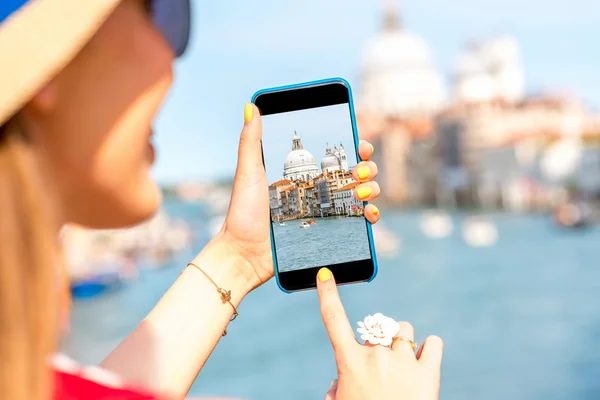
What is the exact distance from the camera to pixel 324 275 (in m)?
0.49

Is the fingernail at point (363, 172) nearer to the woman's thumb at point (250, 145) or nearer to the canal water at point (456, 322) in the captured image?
the woman's thumb at point (250, 145)

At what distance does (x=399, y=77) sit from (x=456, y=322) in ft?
73.7

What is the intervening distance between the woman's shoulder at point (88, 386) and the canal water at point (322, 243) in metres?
0.24

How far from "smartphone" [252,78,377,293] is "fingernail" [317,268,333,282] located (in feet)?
0.12

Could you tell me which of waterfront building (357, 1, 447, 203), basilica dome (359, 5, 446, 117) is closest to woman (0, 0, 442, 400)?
waterfront building (357, 1, 447, 203)

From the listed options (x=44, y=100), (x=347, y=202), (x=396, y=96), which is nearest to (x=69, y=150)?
(x=44, y=100)

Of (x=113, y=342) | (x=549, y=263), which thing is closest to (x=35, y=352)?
(x=113, y=342)

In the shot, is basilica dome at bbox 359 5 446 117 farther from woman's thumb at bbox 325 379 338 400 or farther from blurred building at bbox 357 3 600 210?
woman's thumb at bbox 325 379 338 400

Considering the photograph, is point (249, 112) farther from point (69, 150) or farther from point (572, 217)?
point (572, 217)

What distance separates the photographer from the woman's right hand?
414 millimetres

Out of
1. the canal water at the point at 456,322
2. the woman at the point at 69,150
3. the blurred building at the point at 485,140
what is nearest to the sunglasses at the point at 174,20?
the woman at the point at 69,150

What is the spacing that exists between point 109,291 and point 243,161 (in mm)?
11933

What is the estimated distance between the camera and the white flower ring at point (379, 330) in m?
0.44

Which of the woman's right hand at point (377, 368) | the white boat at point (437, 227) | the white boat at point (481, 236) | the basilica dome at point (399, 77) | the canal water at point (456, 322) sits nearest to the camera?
the woman's right hand at point (377, 368)
